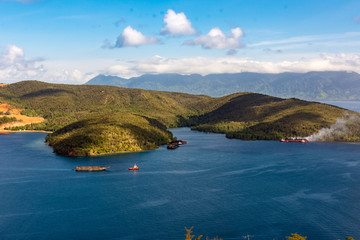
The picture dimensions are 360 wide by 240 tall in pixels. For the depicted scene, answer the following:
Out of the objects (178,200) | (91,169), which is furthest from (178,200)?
(91,169)

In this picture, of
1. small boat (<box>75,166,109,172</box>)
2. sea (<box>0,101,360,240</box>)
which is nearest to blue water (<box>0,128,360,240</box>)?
sea (<box>0,101,360,240</box>)

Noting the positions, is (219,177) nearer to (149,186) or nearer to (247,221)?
(149,186)

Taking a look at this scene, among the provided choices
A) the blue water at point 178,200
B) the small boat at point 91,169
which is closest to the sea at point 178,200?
the blue water at point 178,200

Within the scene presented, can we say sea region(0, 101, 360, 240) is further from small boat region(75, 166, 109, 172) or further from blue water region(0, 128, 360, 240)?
small boat region(75, 166, 109, 172)

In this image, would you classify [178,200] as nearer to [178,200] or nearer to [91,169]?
[178,200]

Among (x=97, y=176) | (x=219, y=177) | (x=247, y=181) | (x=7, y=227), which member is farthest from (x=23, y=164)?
(x=247, y=181)

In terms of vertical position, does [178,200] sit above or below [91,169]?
below

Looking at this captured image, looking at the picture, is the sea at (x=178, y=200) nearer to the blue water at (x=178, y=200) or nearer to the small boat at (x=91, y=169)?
the blue water at (x=178, y=200)

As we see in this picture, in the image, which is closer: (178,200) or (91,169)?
(178,200)
